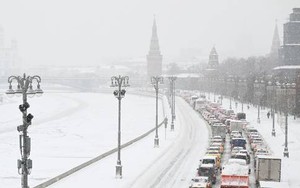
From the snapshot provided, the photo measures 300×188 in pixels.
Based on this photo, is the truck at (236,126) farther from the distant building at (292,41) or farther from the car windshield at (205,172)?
the distant building at (292,41)

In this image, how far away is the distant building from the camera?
13801 centimetres

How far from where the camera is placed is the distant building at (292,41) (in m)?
138

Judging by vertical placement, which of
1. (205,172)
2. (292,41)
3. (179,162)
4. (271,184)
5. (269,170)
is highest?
(292,41)

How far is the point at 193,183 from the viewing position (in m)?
29.4

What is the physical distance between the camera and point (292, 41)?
138875 mm

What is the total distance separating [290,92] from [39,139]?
39.0 metres

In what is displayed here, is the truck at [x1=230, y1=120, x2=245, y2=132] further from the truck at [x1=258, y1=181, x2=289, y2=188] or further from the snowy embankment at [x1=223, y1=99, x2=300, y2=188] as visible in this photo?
the truck at [x1=258, y1=181, x2=289, y2=188]

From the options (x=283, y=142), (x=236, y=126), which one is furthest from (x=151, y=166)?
(x=236, y=126)

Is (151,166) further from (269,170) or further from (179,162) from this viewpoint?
(269,170)

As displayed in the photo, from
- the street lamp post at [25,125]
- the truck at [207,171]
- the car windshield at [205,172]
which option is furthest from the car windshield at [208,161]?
the street lamp post at [25,125]

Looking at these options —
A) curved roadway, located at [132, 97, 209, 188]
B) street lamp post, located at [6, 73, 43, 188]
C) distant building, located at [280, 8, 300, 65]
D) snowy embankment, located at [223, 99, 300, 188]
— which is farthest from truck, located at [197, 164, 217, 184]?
distant building, located at [280, 8, 300, 65]

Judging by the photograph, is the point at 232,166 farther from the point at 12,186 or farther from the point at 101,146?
the point at 101,146

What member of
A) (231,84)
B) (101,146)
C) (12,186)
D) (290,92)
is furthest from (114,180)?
(231,84)

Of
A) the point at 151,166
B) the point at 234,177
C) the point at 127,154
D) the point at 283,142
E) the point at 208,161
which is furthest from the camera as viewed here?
the point at 283,142
